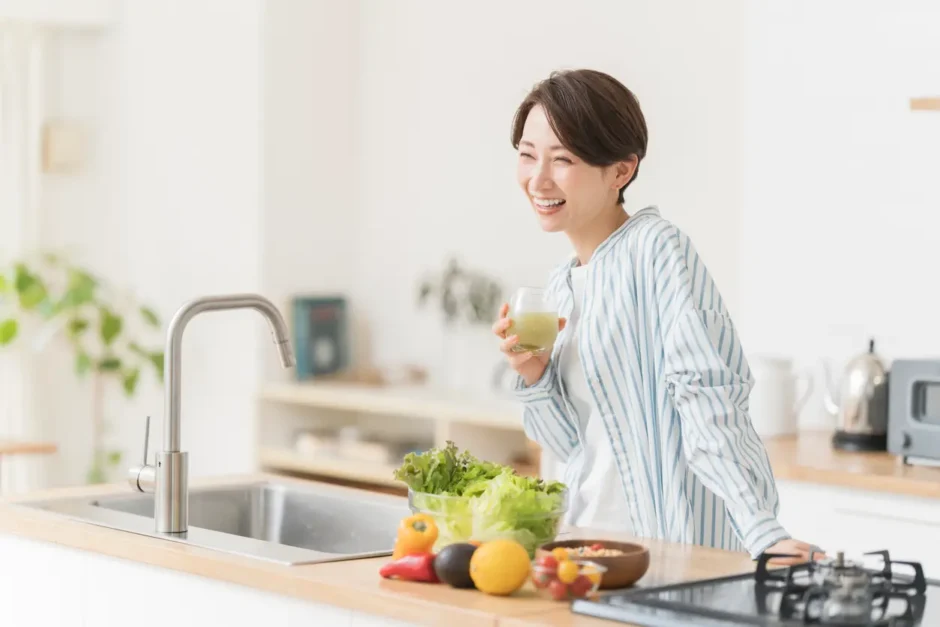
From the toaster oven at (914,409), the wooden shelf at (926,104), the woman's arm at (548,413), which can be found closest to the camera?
the woman's arm at (548,413)

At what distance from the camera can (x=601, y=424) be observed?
2.26 m

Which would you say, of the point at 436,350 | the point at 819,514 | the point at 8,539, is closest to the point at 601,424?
the point at 8,539

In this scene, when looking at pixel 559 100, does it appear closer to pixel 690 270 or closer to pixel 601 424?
pixel 690 270

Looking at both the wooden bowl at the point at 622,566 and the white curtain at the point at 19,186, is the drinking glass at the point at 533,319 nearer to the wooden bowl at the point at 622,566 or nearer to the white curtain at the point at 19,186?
the wooden bowl at the point at 622,566

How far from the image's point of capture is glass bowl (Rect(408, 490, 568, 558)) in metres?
1.77

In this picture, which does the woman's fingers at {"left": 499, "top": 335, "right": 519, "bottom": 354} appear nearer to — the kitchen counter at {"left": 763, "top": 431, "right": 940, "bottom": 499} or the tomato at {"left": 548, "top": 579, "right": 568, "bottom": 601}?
the tomato at {"left": 548, "top": 579, "right": 568, "bottom": 601}

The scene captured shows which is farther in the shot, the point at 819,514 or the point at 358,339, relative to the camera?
the point at 358,339

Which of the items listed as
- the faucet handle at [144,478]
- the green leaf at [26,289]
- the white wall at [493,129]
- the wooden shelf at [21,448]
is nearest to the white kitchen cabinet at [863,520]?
the white wall at [493,129]

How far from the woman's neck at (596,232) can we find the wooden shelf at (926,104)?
5.23ft

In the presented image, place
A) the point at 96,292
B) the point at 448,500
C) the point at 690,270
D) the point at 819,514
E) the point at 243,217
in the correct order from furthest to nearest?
the point at 96,292 < the point at 243,217 < the point at 819,514 < the point at 690,270 < the point at 448,500

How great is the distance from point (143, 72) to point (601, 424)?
3.48 meters

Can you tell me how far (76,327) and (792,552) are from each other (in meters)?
3.69

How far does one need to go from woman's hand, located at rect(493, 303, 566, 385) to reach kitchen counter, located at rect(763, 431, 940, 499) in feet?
3.98

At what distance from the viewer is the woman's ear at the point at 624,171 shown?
7.27ft
